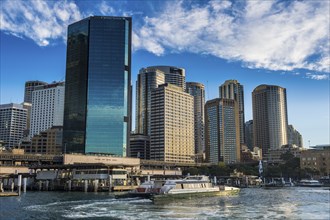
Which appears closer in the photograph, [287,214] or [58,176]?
[287,214]

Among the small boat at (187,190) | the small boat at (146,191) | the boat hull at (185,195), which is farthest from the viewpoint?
the small boat at (146,191)

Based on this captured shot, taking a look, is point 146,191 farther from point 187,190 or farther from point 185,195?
point 187,190

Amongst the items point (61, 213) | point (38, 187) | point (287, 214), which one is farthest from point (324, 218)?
point (38, 187)

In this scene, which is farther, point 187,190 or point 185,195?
point 187,190

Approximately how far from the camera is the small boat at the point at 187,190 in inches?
3637

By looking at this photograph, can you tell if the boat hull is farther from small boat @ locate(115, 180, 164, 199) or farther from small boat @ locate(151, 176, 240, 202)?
small boat @ locate(115, 180, 164, 199)

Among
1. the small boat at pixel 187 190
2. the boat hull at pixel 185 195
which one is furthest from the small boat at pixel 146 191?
the boat hull at pixel 185 195

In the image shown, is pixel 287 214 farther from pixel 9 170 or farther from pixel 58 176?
pixel 9 170

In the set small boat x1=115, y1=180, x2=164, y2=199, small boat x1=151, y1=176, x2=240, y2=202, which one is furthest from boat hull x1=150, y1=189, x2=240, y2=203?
small boat x1=115, y1=180, x2=164, y2=199

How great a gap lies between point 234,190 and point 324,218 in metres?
61.8

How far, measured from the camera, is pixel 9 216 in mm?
62406

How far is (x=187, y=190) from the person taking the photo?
99.7 m

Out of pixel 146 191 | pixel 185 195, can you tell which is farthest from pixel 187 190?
pixel 146 191

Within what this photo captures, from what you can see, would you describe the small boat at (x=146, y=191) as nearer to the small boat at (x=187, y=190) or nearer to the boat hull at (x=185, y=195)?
the small boat at (x=187, y=190)
